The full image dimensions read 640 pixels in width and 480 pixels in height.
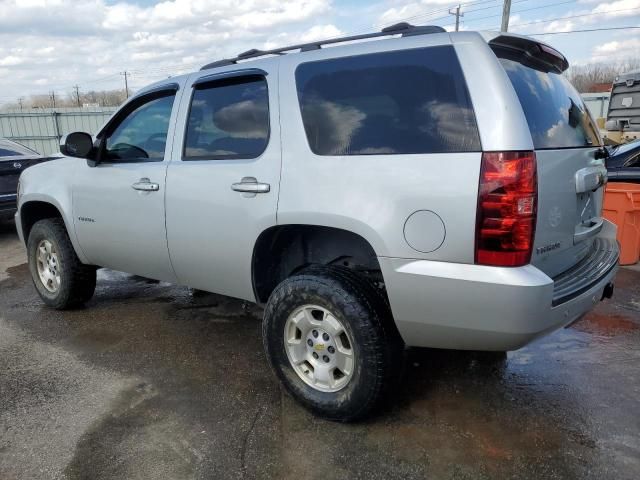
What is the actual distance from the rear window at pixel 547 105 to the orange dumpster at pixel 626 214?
3197mm

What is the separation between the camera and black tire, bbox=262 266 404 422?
2600 mm

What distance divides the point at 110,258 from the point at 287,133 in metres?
2.06

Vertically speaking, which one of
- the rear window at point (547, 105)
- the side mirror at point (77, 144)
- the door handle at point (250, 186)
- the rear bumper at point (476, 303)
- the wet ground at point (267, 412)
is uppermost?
the rear window at point (547, 105)

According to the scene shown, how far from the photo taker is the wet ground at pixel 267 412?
2525 millimetres

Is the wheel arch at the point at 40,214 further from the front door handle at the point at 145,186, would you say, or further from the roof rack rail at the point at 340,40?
→ the roof rack rail at the point at 340,40

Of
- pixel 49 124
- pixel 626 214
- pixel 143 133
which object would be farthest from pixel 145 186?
pixel 49 124

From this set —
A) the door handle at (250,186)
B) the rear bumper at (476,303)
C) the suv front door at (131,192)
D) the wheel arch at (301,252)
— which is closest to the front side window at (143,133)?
the suv front door at (131,192)

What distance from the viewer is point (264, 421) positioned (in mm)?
2898

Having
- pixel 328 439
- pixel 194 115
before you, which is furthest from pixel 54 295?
pixel 328 439

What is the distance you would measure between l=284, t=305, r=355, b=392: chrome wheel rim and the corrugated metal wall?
18.7m

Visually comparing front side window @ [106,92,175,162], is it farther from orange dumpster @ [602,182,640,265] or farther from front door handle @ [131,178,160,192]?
orange dumpster @ [602,182,640,265]

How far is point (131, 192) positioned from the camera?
3.69 m

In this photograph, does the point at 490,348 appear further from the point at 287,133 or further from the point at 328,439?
the point at 287,133

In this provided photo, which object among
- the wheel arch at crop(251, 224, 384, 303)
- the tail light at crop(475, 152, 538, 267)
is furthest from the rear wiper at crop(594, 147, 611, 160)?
the wheel arch at crop(251, 224, 384, 303)
